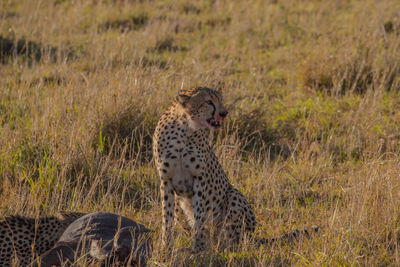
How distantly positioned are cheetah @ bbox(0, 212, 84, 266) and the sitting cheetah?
553 millimetres

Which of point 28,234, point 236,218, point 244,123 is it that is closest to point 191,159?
point 236,218

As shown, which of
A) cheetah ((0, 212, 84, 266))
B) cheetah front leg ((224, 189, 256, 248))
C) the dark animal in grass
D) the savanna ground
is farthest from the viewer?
cheetah front leg ((224, 189, 256, 248))

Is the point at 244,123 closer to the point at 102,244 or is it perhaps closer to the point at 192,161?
the point at 192,161

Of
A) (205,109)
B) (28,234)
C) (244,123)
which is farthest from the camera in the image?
(244,123)

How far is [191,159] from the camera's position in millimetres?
3410

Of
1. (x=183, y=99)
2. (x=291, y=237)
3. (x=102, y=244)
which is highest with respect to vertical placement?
(x=183, y=99)

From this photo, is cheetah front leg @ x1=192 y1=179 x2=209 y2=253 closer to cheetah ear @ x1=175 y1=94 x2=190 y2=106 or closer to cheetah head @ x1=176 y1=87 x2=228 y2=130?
cheetah head @ x1=176 y1=87 x2=228 y2=130

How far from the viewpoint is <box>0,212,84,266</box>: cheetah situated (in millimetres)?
3215

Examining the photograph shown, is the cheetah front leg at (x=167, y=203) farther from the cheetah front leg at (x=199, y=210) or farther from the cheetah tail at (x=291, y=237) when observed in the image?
the cheetah tail at (x=291, y=237)

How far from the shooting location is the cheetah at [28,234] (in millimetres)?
3215

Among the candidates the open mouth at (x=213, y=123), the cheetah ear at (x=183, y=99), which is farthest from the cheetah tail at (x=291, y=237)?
the cheetah ear at (x=183, y=99)

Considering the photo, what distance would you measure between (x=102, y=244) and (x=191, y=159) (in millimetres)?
865

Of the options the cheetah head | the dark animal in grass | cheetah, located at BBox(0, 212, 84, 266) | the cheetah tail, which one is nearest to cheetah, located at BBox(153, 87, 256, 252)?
Result: the cheetah head

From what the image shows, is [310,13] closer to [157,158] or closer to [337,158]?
[337,158]
